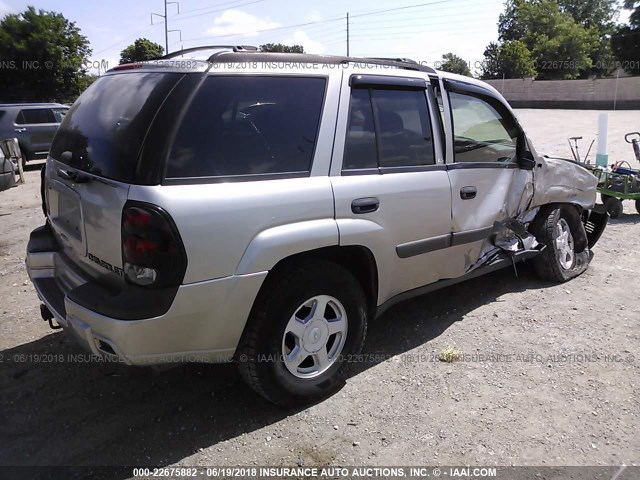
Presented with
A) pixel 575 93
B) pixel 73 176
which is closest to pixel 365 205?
pixel 73 176

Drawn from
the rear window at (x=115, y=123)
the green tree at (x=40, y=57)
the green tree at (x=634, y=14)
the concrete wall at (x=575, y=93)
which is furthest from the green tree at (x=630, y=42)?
the rear window at (x=115, y=123)

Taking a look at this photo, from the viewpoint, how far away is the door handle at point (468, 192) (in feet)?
12.9

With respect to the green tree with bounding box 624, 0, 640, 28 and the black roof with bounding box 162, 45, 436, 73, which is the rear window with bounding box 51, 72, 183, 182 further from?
the green tree with bounding box 624, 0, 640, 28

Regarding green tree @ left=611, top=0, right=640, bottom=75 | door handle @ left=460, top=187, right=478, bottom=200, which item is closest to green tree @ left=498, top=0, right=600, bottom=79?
green tree @ left=611, top=0, right=640, bottom=75

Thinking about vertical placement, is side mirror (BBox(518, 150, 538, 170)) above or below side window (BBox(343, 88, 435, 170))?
below

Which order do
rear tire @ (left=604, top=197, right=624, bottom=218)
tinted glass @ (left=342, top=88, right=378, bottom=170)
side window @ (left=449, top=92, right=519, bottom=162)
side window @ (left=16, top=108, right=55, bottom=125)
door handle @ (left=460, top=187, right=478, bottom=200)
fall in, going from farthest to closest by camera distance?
1. side window @ (left=16, top=108, right=55, bottom=125)
2. rear tire @ (left=604, top=197, right=624, bottom=218)
3. side window @ (left=449, top=92, right=519, bottom=162)
4. door handle @ (left=460, top=187, right=478, bottom=200)
5. tinted glass @ (left=342, top=88, right=378, bottom=170)

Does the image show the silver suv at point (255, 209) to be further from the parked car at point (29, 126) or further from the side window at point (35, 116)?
the side window at point (35, 116)

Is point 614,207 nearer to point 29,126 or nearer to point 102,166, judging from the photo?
point 102,166

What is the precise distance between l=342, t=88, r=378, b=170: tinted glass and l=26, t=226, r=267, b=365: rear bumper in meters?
0.94

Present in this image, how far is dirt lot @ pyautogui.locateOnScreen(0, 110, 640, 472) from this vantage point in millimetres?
2857

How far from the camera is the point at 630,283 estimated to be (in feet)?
16.9

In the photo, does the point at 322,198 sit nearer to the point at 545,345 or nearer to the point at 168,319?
the point at 168,319

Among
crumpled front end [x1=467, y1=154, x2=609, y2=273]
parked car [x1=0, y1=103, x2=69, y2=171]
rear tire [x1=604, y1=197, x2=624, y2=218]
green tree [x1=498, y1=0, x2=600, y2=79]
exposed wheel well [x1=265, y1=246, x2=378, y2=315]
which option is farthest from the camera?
green tree [x1=498, y1=0, x2=600, y2=79]

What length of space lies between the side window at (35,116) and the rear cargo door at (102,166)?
13.6 m
